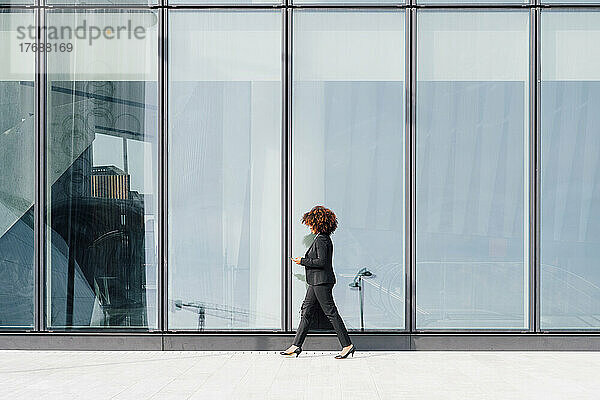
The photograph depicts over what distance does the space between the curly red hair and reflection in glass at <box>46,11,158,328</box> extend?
232cm

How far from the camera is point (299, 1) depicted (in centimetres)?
1200

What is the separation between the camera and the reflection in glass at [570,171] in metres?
11.8

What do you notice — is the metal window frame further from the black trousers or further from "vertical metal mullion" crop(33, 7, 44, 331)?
the black trousers

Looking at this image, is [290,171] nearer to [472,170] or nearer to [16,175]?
[472,170]

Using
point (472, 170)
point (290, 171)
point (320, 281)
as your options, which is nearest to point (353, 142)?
point (290, 171)

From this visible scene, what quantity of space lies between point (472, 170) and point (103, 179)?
17.5 feet

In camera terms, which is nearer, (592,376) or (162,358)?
(592,376)

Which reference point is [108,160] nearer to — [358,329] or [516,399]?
[358,329]

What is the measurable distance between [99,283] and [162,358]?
156 centimetres

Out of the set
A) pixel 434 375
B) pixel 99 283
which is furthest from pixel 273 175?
pixel 434 375

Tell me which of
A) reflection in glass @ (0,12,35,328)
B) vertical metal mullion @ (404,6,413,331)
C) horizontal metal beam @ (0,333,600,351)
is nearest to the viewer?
horizontal metal beam @ (0,333,600,351)

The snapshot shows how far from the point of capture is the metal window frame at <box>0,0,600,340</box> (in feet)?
38.8

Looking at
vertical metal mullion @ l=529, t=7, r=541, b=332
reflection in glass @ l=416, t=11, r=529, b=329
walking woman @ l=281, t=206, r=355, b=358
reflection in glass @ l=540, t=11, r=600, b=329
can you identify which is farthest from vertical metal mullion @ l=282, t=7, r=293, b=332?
reflection in glass @ l=540, t=11, r=600, b=329

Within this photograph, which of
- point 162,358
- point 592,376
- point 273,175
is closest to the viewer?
point 592,376
